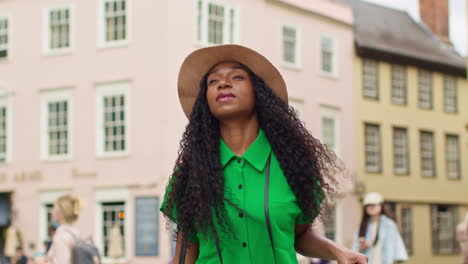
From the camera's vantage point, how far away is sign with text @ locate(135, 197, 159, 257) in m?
24.0

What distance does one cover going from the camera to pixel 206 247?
3199mm

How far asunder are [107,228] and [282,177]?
22.5m

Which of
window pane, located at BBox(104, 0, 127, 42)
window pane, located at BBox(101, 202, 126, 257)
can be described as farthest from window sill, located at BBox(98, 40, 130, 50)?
window pane, located at BBox(101, 202, 126, 257)

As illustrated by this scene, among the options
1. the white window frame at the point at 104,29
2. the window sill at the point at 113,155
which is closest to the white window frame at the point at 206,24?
the white window frame at the point at 104,29

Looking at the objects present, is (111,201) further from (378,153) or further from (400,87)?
(400,87)

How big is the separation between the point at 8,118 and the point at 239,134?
24.8 meters

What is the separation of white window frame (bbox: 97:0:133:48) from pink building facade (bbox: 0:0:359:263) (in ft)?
0.10

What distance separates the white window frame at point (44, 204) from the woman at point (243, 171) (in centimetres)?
2299

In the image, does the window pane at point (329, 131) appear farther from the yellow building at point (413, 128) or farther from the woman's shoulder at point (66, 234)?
the woman's shoulder at point (66, 234)

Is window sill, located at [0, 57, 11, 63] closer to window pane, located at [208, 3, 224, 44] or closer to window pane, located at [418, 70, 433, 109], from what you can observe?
window pane, located at [208, 3, 224, 44]

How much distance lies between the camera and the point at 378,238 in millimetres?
10305

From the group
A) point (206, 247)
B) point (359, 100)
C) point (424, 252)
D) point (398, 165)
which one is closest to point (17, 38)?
point (359, 100)

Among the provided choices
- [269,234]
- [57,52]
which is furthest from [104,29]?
[269,234]

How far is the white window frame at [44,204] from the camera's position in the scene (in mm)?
25891
